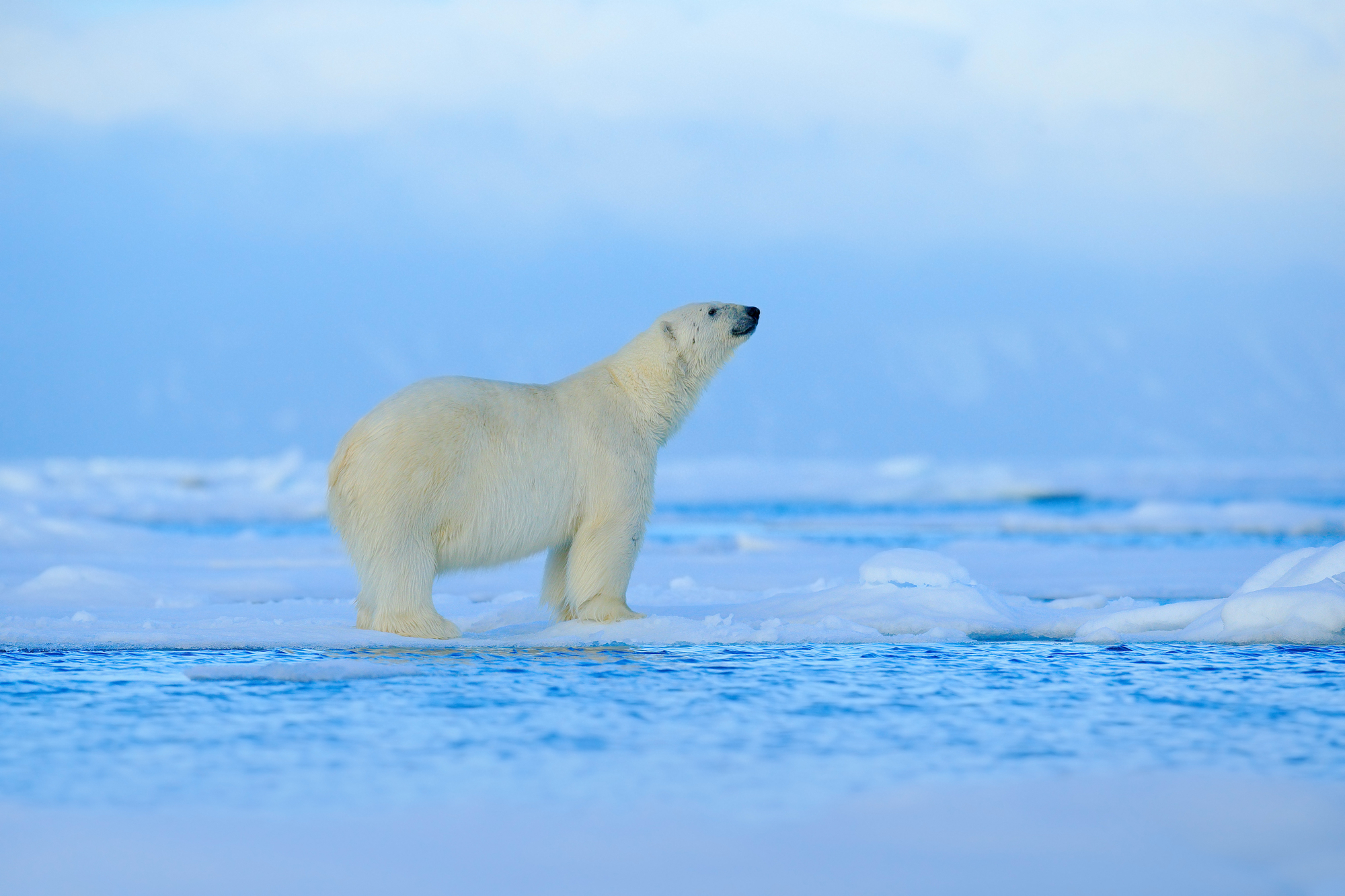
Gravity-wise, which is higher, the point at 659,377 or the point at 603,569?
the point at 659,377

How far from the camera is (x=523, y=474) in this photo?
18.1 feet

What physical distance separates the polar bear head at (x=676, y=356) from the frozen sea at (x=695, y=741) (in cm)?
101

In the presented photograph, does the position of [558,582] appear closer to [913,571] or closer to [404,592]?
[404,592]

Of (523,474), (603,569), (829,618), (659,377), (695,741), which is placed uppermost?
(659,377)

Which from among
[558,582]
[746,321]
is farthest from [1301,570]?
[558,582]

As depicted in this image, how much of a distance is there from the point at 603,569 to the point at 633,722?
1887mm

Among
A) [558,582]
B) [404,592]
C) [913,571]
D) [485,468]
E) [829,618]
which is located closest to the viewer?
[404,592]

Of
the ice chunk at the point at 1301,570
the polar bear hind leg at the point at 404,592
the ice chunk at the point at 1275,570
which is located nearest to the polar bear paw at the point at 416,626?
the polar bear hind leg at the point at 404,592

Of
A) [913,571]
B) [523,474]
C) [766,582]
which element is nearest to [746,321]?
[523,474]

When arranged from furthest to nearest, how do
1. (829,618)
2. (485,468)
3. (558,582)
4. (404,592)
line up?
1. (558,582)
2. (829,618)
3. (485,468)
4. (404,592)

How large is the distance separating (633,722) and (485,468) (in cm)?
187

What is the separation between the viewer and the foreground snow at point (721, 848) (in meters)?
2.55

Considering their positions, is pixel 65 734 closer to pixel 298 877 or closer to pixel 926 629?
pixel 298 877

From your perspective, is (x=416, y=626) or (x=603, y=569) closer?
(x=416, y=626)
